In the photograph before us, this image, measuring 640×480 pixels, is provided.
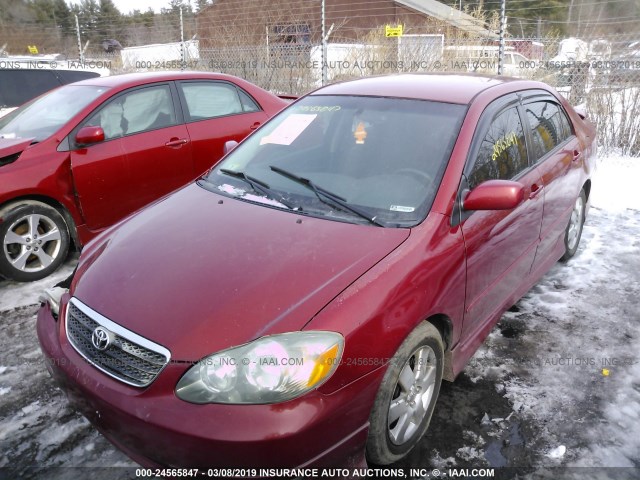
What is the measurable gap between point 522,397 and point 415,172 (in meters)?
1.38

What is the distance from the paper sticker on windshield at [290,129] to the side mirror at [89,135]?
1.76 metres

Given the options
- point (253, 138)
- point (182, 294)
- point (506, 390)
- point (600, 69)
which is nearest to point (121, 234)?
point (182, 294)

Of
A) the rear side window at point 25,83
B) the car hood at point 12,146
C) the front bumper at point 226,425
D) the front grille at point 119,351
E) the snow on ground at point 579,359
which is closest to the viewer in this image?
the front bumper at point 226,425

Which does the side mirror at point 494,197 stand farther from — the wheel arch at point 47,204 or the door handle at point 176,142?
the wheel arch at point 47,204

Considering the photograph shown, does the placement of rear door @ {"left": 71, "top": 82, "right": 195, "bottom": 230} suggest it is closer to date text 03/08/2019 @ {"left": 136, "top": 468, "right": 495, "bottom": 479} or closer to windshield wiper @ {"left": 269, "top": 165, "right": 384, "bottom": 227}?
windshield wiper @ {"left": 269, "top": 165, "right": 384, "bottom": 227}

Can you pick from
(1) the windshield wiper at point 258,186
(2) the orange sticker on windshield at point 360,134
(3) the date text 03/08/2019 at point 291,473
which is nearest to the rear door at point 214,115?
(1) the windshield wiper at point 258,186

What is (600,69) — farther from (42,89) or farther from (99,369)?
(42,89)

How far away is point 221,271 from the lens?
7.08 ft

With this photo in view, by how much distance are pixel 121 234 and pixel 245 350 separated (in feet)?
3.94

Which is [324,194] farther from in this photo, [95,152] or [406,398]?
[95,152]

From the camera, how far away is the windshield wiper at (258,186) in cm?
265

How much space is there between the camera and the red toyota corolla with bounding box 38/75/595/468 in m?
1.81

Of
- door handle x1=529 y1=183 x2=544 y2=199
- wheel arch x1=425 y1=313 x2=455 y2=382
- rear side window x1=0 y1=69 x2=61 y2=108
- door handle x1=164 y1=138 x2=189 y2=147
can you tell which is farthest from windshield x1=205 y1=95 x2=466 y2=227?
rear side window x1=0 y1=69 x2=61 y2=108

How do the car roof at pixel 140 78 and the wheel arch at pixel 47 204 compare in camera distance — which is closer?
the wheel arch at pixel 47 204
